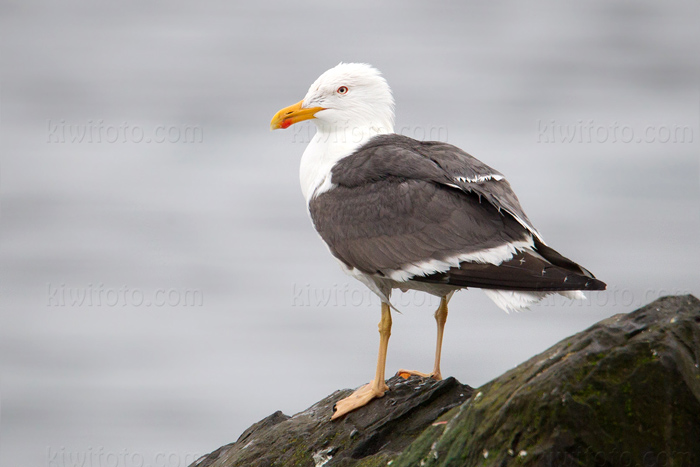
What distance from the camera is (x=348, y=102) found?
26.2 ft

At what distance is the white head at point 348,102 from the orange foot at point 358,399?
91.1 inches

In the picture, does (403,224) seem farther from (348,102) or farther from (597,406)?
(597,406)

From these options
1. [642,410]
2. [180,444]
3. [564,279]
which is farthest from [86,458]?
[642,410]

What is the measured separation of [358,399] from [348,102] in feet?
8.74

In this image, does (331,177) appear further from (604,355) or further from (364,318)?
(364,318)

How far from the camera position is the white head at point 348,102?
26.2ft

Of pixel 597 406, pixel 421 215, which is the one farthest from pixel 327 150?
pixel 597 406

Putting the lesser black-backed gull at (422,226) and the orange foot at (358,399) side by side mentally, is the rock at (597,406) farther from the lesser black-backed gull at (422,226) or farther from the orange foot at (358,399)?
the orange foot at (358,399)

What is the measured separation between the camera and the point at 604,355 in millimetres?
4621

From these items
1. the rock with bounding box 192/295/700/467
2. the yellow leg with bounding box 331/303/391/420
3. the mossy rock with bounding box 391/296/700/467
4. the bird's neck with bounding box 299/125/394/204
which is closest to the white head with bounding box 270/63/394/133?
the bird's neck with bounding box 299/125/394/204

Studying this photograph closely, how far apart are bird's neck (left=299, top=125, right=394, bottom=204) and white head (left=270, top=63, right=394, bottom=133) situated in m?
0.02

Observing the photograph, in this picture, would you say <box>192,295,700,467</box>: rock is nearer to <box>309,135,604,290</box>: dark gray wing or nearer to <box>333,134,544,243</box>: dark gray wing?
<box>309,135,604,290</box>: dark gray wing

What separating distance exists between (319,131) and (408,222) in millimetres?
1668

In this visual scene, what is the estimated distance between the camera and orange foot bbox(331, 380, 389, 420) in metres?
6.60
